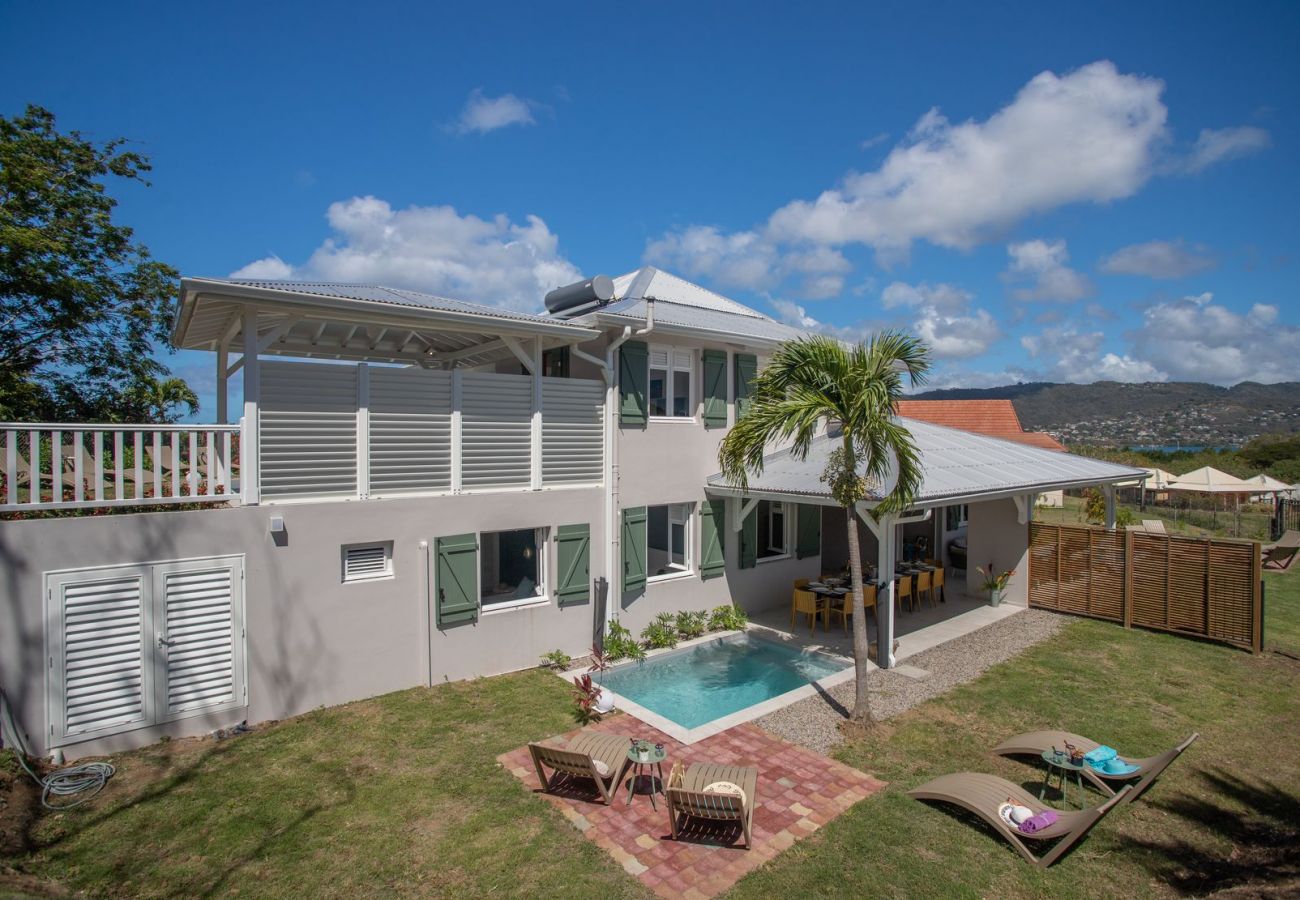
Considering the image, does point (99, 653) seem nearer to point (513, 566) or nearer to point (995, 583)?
point (513, 566)

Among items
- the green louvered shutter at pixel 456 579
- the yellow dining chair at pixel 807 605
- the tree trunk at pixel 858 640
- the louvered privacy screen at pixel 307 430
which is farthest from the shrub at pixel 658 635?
the louvered privacy screen at pixel 307 430

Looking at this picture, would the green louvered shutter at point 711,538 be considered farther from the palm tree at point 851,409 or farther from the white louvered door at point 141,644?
the white louvered door at point 141,644

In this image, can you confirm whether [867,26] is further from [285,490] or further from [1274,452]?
[1274,452]

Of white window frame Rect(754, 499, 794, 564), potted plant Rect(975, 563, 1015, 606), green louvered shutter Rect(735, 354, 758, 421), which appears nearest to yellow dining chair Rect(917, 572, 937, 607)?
potted plant Rect(975, 563, 1015, 606)

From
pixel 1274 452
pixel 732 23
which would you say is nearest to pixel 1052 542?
pixel 732 23

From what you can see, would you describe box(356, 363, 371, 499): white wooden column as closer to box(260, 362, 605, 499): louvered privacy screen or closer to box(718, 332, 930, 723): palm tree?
box(260, 362, 605, 499): louvered privacy screen
